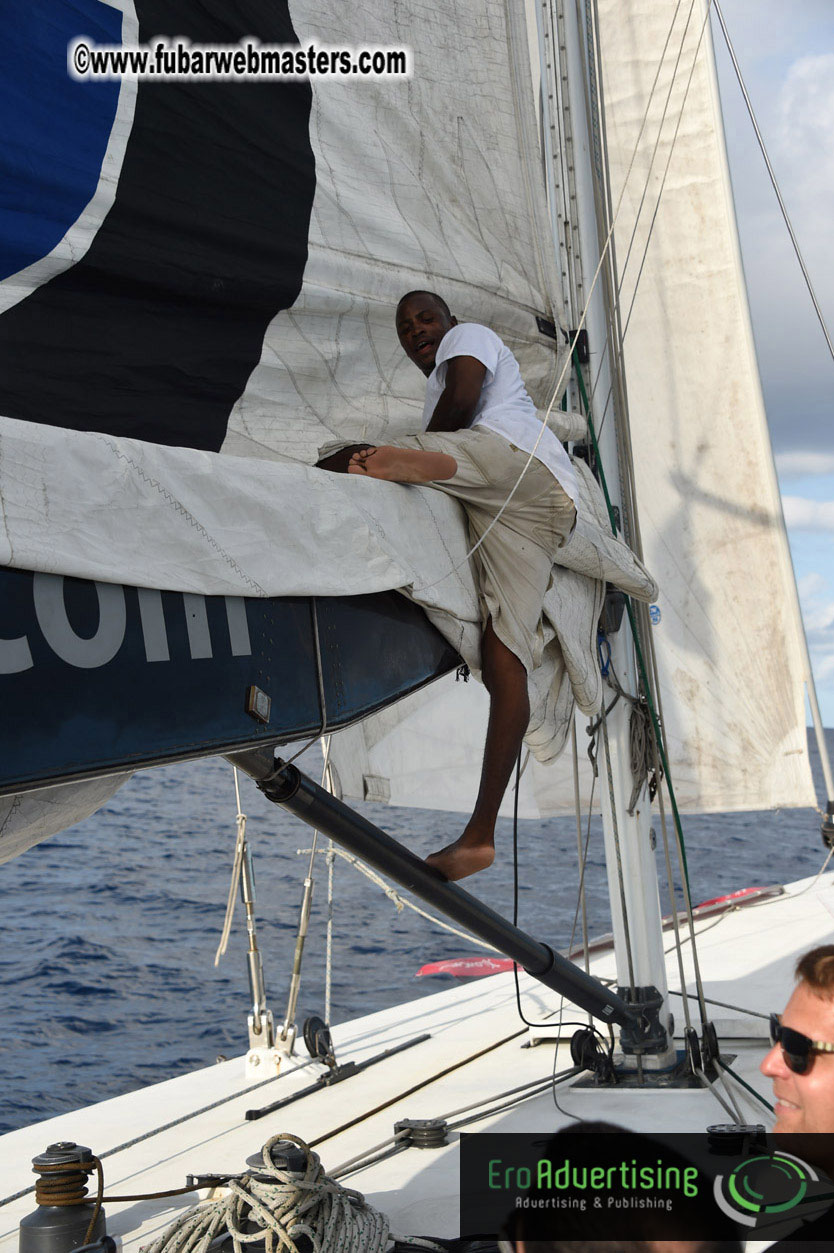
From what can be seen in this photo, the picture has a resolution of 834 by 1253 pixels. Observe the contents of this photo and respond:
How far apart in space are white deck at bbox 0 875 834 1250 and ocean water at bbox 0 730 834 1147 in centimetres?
286

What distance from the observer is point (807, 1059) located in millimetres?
1124

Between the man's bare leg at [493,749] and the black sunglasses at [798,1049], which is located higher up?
the man's bare leg at [493,749]

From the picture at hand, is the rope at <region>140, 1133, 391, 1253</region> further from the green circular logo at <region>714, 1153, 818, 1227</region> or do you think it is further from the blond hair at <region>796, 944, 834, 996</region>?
the blond hair at <region>796, 944, 834, 996</region>

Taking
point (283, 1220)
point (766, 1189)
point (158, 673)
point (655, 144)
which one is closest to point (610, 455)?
point (655, 144)

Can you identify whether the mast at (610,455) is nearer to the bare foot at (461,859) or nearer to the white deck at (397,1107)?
Result: the white deck at (397,1107)

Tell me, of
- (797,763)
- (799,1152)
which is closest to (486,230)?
(799,1152)

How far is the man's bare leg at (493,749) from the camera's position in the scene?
220 cm

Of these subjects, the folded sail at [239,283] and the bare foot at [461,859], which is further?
the bare foot at [461,859]

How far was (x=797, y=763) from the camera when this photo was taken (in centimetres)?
563

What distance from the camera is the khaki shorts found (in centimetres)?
225

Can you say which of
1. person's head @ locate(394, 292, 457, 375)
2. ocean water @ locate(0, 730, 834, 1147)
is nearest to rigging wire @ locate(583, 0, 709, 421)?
person's head @ locate(394, 292, 457, 375)

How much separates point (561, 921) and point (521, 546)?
10.5m

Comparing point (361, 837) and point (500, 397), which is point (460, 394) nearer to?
point (500, 397)

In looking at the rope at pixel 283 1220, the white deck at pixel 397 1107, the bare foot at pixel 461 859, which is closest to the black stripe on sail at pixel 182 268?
the bare foot at pixel 461 859
